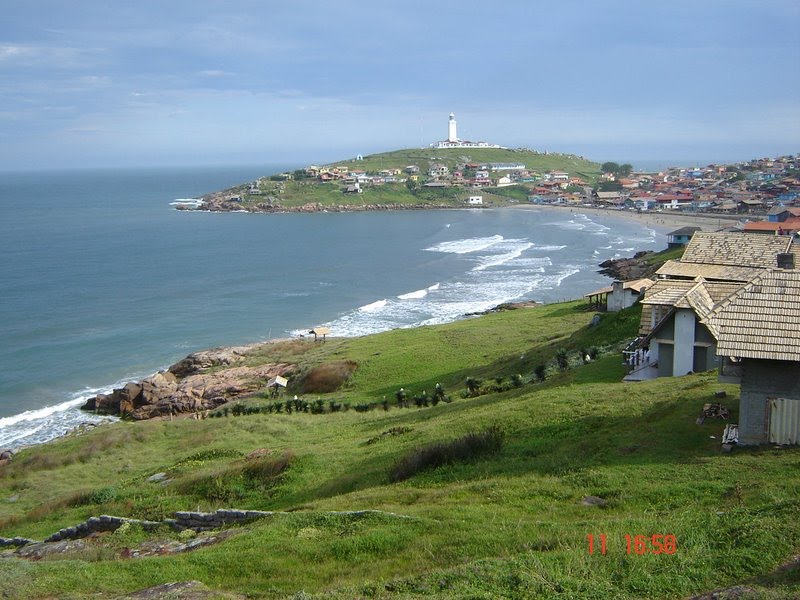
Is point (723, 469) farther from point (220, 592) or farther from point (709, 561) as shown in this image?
point (220, 592)

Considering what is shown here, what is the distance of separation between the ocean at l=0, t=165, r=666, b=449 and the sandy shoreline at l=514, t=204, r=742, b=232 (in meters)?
3.50

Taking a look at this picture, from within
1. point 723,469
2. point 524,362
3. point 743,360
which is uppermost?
point 743,360

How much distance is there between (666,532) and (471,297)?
191 ft

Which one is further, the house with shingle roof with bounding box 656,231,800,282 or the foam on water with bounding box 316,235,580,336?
the foam on water with bounding box 316,235,580,336

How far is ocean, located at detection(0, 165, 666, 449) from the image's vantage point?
52844 mm

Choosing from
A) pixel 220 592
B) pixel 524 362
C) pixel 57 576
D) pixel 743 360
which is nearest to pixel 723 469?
pixel 743 360

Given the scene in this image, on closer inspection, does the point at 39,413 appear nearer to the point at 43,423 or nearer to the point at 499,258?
the point at 43,423

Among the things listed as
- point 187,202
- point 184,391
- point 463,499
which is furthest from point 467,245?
point 187,202

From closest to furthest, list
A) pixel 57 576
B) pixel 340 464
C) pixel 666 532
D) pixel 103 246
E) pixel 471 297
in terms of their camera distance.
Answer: pixel 666 532 → pixel 57 576 → pixel 340 464 → pixel 471 297 → pixel 103 246

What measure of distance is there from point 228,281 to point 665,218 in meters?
80.7

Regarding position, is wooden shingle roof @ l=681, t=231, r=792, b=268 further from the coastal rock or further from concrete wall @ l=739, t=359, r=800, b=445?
the coastal rock

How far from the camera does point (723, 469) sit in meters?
13.3
